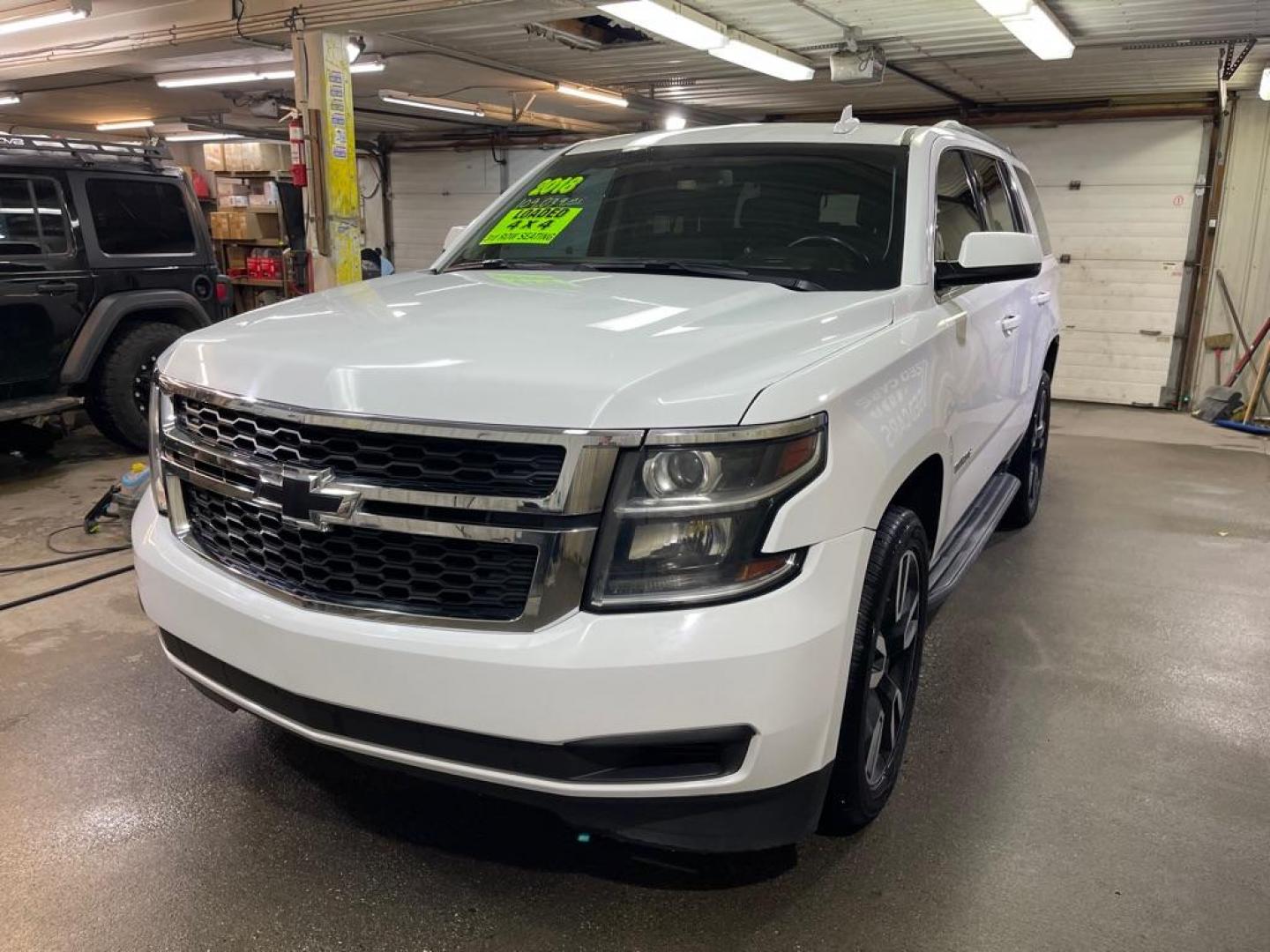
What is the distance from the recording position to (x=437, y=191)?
14828 mm

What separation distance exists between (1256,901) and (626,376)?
1.89 metres

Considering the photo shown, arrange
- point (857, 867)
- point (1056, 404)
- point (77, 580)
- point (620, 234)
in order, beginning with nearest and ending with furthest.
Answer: point (857, 867) → point (620, 234) → point (77, 580) → point (1056, 404)

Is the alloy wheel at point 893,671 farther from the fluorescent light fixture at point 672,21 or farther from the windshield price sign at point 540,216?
the fluorescent light fixture at point 672,21

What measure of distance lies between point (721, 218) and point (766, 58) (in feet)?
18.6

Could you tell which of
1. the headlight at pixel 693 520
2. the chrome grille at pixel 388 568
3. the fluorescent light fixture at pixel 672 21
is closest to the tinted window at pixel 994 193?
the headlight at pixel 693 520

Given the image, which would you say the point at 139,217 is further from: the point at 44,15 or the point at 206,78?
the point at 206,78

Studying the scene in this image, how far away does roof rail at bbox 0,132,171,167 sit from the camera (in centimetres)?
574

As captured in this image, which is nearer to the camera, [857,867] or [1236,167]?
[857,867]

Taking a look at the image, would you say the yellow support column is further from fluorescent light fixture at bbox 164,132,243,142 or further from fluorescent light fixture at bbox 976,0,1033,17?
fluorescent light fixture at bbox 164,132,243,142

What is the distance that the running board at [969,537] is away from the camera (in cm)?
281

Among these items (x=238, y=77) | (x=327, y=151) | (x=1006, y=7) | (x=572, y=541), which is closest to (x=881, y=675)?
(x=572, y=541)

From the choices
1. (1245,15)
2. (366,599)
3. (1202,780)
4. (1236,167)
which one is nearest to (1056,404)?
(1236,167)

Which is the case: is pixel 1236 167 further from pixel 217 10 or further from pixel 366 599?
pixel 366 599

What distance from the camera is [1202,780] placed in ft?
8.63
